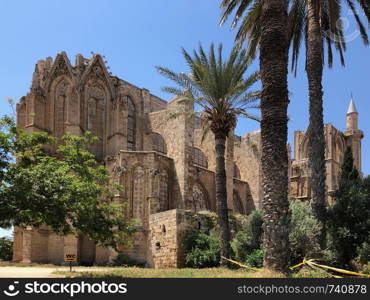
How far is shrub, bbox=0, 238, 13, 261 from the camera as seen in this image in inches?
1340

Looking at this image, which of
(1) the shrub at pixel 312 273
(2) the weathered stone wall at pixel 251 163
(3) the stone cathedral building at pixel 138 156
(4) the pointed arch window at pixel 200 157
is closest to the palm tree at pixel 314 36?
(1) the shrub at pixel 312 273

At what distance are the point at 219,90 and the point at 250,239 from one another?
6483 mm

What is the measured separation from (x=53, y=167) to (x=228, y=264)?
8696 mm

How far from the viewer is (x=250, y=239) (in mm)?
18562

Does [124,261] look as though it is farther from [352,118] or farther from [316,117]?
[352,118]

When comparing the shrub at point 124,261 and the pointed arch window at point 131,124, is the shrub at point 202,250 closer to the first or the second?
the shrub at point 124,261

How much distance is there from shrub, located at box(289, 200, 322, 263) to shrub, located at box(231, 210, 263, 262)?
2.77 metres

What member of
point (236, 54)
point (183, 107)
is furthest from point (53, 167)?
point (183, 107)

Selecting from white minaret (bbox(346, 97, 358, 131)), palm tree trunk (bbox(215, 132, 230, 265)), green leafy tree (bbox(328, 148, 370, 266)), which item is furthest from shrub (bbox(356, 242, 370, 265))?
white minaret (bbox(346, 97, 358, 131))

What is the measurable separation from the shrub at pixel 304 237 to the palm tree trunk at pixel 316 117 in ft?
1.87

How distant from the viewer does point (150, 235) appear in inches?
955

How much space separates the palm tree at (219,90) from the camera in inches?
751

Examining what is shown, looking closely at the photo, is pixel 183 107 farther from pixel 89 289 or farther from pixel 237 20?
pixel 89 289

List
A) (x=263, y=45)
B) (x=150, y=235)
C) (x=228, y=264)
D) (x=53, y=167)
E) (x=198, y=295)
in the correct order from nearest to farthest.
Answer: (x=198, y=295)
(x=263, y=45)
(x=53, y=167)
(x=228, y=264)
(x=150, y=235)
